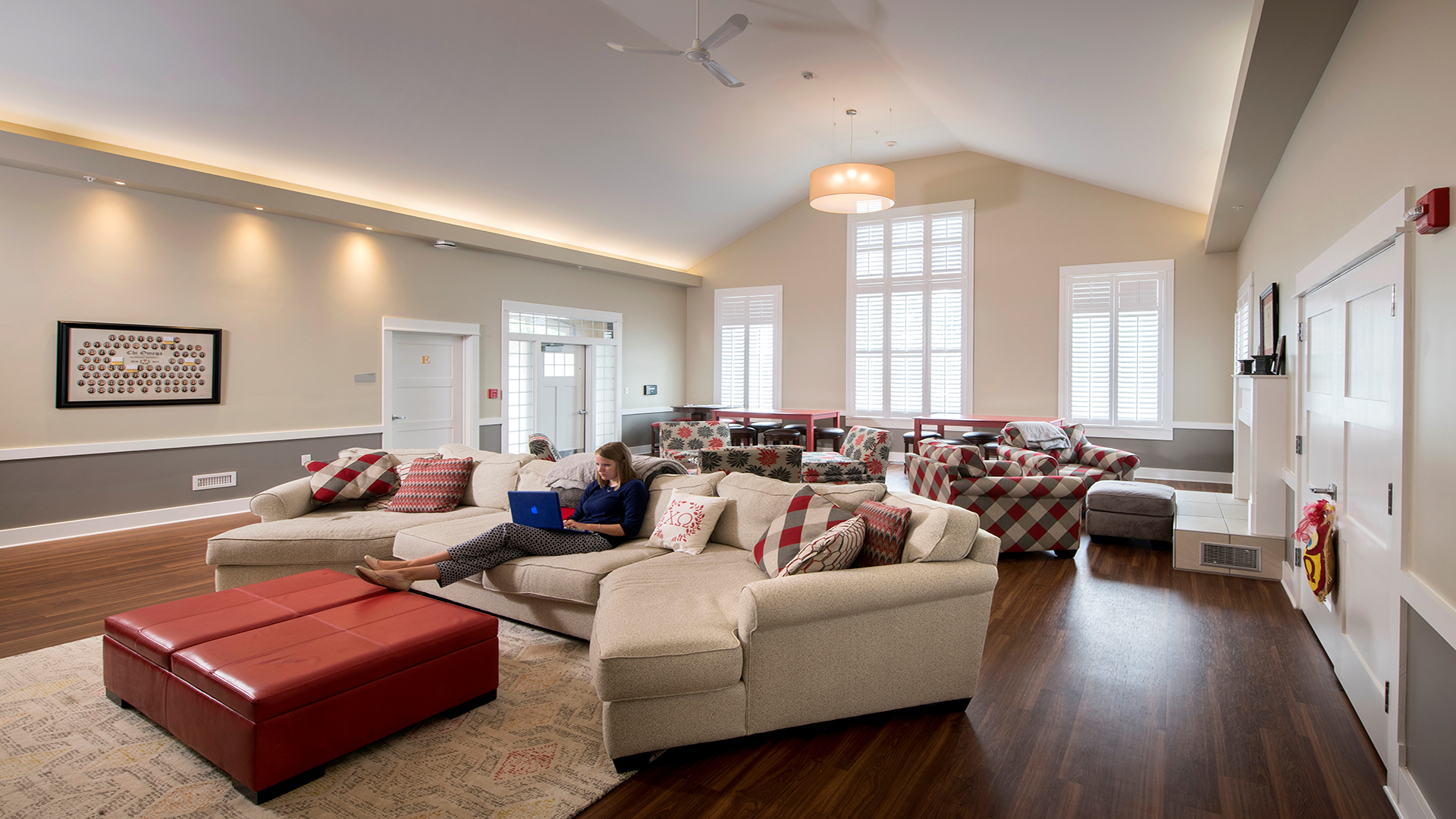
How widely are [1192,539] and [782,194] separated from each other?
717 cm

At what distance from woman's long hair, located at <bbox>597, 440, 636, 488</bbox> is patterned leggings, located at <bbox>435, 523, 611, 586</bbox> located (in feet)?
1.30

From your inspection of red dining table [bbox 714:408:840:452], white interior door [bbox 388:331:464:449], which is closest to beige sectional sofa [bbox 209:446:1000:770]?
white interior door [bbox 388:331:464:449]

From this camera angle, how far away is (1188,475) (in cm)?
835

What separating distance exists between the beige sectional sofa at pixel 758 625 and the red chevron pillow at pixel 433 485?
120cm

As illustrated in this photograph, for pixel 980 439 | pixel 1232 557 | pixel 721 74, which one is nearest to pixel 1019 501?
pixel 1232 557

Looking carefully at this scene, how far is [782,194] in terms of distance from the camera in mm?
10297

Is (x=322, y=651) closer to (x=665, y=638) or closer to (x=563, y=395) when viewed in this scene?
(x=665, y=638)

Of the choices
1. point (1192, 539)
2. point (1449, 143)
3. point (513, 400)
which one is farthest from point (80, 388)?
point (1192, 539)

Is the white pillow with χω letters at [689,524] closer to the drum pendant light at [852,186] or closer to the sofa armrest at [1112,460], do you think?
the drum pendant light at [852,186]

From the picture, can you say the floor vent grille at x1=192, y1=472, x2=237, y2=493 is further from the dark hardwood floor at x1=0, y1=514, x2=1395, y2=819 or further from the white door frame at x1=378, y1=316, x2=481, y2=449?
the white door frame at x1=378, y1=316, x2=481, y2=449

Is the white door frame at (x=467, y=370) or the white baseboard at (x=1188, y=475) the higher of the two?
the white door frame at (x=467, y=370)

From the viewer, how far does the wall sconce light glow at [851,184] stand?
698 cm

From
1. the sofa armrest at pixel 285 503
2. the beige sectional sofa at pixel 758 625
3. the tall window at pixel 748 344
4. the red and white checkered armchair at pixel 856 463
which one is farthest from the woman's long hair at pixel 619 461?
the tall window at pixel 748 344

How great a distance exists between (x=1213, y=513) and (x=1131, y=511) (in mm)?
528
